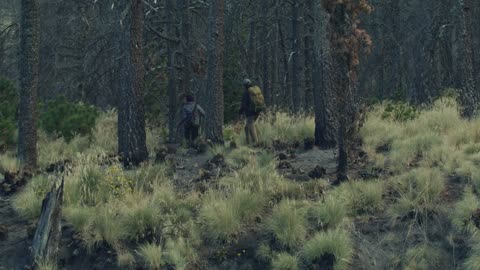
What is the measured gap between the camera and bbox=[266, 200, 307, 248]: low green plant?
923 centimetres

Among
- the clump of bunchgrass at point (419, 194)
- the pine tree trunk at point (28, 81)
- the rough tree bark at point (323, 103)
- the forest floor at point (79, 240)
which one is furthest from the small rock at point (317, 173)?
the pine tree trunk at point (28, 81)

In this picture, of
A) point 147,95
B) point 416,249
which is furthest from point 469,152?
point 147,95

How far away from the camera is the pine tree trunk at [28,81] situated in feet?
45.6

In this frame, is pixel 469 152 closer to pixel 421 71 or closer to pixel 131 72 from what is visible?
pixel 131 72

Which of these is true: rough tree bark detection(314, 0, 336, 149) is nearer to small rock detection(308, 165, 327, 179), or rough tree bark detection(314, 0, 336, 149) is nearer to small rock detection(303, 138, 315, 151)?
small rock detection(303, 138, 315, 151)

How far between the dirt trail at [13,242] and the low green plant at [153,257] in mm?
1962

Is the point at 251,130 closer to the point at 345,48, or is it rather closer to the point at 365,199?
the point at 345,48

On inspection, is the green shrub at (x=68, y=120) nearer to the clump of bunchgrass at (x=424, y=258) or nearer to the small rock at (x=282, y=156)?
the small rock at (x=282, y=156)

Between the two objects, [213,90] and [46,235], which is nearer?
[46,235]

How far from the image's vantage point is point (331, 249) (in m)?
8.83

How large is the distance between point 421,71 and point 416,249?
64.2 feet

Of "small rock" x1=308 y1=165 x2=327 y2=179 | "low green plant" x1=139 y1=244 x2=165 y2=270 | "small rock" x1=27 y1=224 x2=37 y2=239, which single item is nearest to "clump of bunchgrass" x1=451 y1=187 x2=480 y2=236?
"small rock" x1=308 y1=165 x2=327 y2=179

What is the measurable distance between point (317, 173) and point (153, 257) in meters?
3.86

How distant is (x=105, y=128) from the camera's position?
64.2 ft
